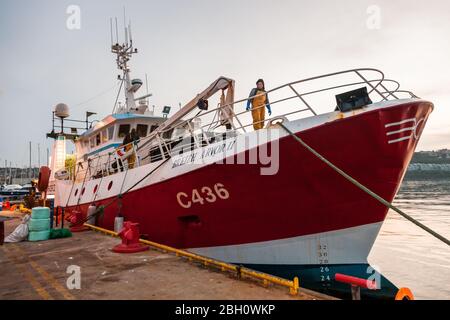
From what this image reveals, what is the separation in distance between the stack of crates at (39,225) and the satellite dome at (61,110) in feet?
35.7

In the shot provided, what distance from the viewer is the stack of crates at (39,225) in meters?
8.92

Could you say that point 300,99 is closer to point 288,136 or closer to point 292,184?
point 288,136

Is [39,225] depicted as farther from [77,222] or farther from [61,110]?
[61,110]

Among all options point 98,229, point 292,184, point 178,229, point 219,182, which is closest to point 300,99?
point 292,184

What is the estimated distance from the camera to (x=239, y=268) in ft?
17.0

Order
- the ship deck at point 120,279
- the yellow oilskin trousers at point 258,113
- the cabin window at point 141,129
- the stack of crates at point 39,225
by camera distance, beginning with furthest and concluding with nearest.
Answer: the cabin window at point 141,129 → the stack of crates at point 39,225 → the yellow oilskin trousers at point 258,113 → the ship deck at point 120,279

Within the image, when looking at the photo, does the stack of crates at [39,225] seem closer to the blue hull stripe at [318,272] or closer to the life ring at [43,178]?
the blue hull stripe at [318,272]

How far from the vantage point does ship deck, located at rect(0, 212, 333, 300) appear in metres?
4.41

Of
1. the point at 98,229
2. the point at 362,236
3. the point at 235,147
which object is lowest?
the point at 98,229

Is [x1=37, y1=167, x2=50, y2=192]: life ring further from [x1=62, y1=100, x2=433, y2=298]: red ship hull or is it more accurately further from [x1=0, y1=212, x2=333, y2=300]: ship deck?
[x1=62, y1=100, x2=433, y2=298]: red ship hull

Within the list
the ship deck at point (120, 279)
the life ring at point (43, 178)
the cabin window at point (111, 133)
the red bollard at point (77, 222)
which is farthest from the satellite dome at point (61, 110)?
the ship deck at point (120, 279)

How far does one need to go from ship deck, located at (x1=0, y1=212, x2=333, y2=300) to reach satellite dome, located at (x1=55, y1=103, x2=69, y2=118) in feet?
41.3
